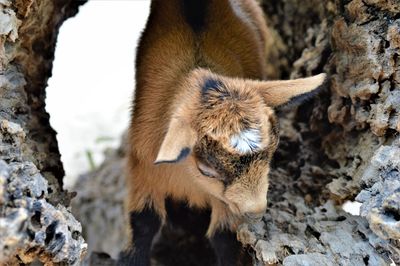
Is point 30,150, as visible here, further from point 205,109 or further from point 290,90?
point 290,90

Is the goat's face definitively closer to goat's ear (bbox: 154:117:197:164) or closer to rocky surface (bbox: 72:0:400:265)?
goat's ear (bbox: 154:117:197:164)

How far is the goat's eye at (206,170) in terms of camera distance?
2567 millimetres

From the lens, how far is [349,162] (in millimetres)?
3066

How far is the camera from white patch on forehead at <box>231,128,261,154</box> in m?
2.45

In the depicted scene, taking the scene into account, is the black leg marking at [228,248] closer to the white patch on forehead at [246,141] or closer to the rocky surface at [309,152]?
the rocky surface at [309,152]

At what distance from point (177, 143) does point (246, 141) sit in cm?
27

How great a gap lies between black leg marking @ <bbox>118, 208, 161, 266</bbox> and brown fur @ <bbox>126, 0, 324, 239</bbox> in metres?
0.04

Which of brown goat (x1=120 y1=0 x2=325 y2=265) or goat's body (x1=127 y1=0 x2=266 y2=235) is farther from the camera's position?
goat's body (x1=127 y1=0 x2=266 y2=235)

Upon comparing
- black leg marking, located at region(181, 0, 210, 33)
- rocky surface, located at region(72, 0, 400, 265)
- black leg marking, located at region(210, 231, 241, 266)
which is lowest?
black leg marking, located at region(210, 231, 241, 266)

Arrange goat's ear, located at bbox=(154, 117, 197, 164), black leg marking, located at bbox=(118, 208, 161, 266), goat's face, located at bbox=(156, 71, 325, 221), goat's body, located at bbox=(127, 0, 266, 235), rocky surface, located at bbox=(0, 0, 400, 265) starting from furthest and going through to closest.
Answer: black leg marking, located at bbox=(118, 208, 161, 266), goat's body, located at bbox=(127, 0, 266, 235), goat's face, located at bbox=(156, 71, 325, 221), goat's ear, located at bbox=(154, 117, 197, 164), rocky surface, located at bbox=(0, 0, 400, 265)

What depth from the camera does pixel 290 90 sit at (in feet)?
9.04

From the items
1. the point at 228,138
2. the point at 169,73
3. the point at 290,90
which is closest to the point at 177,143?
the point at 228,138

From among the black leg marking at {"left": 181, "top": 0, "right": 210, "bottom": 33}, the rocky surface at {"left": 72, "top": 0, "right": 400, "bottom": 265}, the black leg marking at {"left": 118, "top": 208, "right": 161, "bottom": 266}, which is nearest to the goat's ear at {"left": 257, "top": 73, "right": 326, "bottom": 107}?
the rocky surface at {"left": 72, "top": 0, "right": 400, "bottom": 265}

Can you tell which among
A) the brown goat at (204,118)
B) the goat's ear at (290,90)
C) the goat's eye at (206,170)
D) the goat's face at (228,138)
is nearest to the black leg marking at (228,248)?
the brown goat at (204,118)
